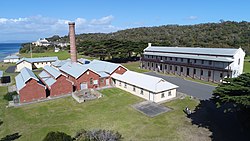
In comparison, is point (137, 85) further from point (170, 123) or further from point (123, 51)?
point (123, 51)

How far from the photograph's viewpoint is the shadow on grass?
16.4 meters

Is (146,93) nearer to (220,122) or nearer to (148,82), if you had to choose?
(148,82)

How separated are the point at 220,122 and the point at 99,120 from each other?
41.7 ft

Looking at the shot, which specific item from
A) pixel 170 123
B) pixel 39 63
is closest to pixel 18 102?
pixel 170 123

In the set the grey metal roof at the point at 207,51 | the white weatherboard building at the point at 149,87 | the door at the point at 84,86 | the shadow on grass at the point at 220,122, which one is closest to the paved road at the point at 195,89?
the shadow on grass at the point at 220,122

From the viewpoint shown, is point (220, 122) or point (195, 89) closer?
point (220, 122)

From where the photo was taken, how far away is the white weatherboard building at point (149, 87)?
25.3m

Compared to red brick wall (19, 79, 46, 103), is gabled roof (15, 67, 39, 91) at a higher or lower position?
higher

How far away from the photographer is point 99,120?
20.4 m

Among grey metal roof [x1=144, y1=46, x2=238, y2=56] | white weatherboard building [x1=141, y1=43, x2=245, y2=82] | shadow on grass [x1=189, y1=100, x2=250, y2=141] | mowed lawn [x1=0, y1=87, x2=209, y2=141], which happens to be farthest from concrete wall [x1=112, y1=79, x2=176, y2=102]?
grey metal roof [x1=144, y1=46, x2=238, y2=56]

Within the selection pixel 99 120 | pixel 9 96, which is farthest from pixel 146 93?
pixel 9 96

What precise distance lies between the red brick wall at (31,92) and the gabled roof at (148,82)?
12.5 meters

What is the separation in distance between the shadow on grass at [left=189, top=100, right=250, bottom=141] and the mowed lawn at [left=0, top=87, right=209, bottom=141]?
981 mm

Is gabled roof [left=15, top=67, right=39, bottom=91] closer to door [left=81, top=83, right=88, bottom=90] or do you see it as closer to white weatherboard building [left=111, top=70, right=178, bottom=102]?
door [left=81, top=83, right=88, bottom=90]
